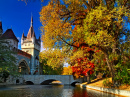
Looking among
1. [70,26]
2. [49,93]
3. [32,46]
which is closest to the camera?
[70,26]

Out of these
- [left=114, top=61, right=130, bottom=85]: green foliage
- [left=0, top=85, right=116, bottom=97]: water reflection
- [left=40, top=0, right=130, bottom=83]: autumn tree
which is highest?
[left=40, top=0, right=130, bottom=83]: autumn tree

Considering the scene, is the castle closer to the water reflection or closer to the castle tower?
the castle tower

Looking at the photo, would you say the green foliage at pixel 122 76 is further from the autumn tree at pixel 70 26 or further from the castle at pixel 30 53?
the castle at pixel 30 53

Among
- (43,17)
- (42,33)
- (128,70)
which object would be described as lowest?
(128,70)

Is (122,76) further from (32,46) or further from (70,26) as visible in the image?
(32,46)

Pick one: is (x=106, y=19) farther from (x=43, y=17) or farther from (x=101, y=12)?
(x=43, y=17)

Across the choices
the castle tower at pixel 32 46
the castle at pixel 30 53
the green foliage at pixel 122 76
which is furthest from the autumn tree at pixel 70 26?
the castle tower at pixel 32 46

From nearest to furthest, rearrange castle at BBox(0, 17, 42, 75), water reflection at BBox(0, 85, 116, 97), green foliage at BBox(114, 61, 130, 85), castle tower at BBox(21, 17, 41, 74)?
green foliage at BBox(114, 61, 130, 85)
water reflection at BBox(0, 85, 116, 97)
castle at BBox(0, 17, 42, 75)
castle tower at BBox(21, 17, 41, 74)

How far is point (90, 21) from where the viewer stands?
1016cm

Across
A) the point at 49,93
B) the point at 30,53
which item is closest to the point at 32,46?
the point at 30,53

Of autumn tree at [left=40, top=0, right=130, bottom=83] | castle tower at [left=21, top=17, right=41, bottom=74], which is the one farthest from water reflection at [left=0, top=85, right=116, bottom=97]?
castle tower at [left=21, top=17, right=41, bottom=74]

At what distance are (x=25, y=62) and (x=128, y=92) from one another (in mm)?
42861

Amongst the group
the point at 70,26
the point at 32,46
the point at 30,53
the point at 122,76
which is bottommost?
the point at 122,76

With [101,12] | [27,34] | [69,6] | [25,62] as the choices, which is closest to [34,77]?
[25,62]
